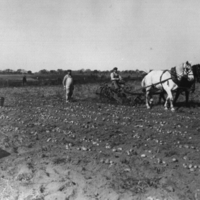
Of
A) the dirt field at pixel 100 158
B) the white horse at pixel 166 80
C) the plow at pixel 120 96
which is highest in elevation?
the white horse at pixel 166 80

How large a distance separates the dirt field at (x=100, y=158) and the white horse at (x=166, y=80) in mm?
2313

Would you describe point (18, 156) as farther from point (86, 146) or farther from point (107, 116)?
point (107, 116)

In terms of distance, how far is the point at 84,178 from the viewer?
20.8 ft

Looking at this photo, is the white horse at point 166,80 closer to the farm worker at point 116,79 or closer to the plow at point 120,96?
the plow at point 120,96

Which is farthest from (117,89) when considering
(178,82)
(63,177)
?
(63,177)

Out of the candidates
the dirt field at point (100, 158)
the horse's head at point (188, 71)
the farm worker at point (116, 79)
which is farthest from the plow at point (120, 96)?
the dirt field at point (100, 158)

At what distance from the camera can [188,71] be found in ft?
43.4

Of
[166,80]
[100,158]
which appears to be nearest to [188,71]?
[166,80]

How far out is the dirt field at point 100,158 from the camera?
5824 mm

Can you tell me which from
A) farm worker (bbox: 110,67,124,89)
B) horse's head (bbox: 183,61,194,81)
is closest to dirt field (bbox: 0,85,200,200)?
horse's head (bbox: 183,61,194,81)

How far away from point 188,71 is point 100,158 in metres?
7.95

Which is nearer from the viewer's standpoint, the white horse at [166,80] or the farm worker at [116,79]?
the white horse at [166,80]

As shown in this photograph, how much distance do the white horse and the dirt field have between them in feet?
7.59

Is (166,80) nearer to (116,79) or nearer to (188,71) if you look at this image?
(188,71)
